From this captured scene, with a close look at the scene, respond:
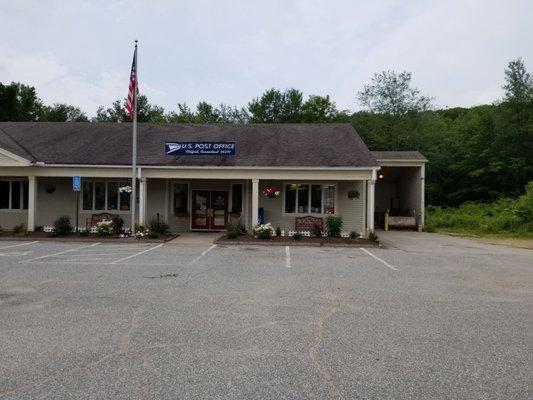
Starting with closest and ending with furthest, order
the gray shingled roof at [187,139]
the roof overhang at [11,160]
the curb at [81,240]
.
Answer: the curb at [81,240], the roof overhang at [11,160], the gray shingled roof at [187,139]

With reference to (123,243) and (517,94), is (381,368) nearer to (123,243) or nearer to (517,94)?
(123,243)

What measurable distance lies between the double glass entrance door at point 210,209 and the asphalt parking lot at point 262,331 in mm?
9735

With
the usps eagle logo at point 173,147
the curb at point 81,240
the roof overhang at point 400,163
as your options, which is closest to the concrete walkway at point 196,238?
the curb at point 81,240

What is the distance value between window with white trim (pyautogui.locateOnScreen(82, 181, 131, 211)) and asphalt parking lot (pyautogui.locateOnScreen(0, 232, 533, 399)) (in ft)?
30.0

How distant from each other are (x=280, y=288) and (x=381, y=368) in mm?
4204

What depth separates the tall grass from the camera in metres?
22.7

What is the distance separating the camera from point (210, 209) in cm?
2125

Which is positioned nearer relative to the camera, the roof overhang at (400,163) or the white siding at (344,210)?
the white siding at (344,210)

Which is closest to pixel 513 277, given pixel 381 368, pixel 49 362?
pixel 381 368

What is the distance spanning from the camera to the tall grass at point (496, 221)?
894 inches

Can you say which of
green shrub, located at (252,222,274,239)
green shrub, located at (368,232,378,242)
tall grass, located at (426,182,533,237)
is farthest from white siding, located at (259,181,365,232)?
tall grass, located at (426,182,533,237)

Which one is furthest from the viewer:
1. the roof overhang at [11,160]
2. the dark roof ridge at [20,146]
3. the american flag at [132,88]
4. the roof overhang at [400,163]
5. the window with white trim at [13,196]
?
the roof overhang at [400,163]

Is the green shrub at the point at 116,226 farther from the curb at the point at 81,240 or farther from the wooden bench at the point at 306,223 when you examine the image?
the wooden bench at the point at 306,223

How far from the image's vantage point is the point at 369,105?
151 ft
